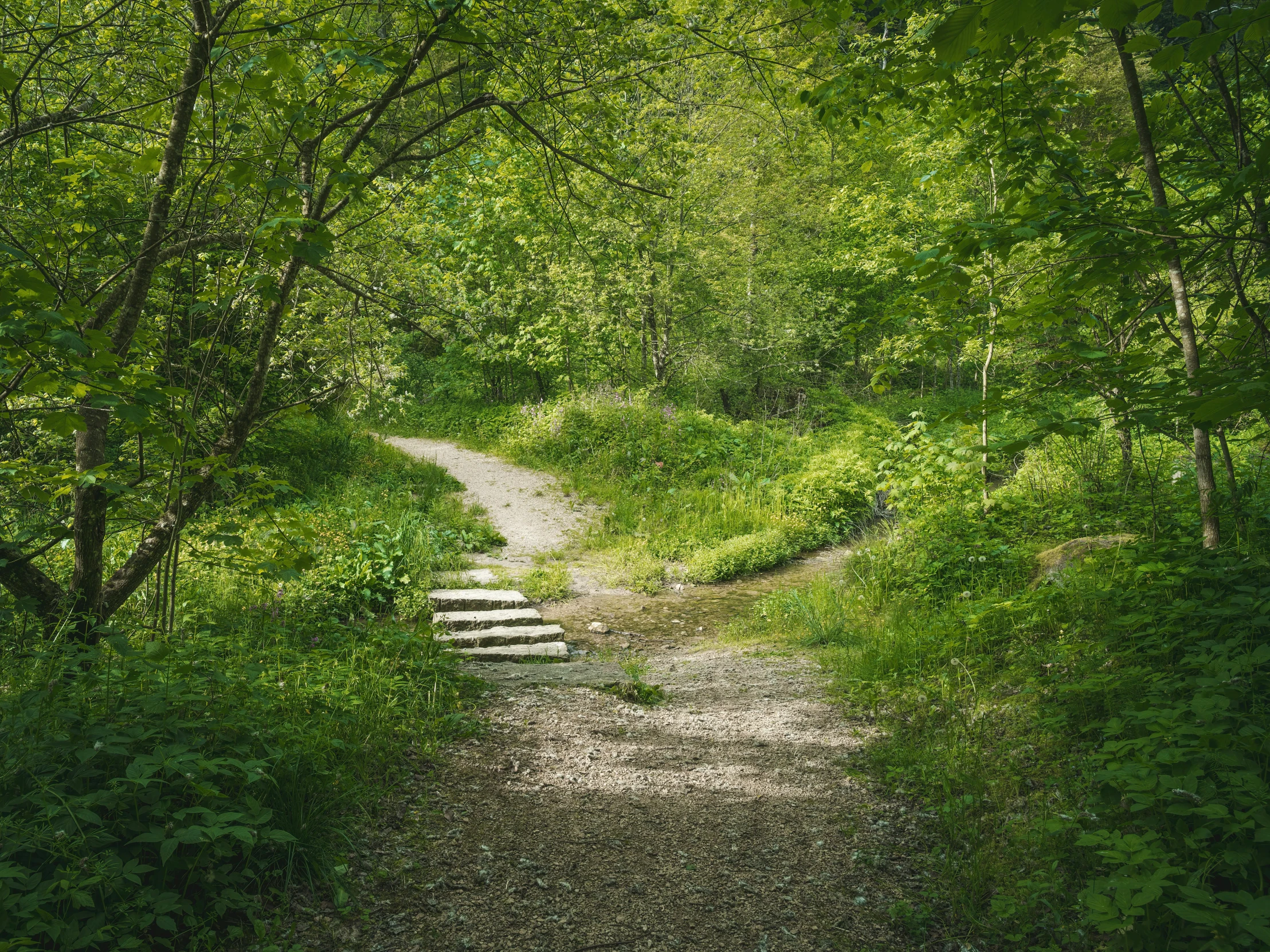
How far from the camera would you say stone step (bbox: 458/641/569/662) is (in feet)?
19.9

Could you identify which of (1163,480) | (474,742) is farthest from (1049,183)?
(474,742)

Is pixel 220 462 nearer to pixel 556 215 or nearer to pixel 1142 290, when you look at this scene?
pixel 556 215

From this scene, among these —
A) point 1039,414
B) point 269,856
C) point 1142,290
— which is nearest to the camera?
point 269,856

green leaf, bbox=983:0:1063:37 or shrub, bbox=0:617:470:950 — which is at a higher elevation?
green leaf, bbox=983:0:1063:37

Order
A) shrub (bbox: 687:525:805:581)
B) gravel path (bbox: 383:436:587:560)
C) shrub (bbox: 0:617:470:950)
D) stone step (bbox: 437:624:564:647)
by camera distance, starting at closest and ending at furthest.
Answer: shrub (bbox: 0:617:470:950) < stone step (bbox: 437:624:564:647) < shrub (bbox: 687:525:805:581) < gravel path (bbox: 383:436:587:560)

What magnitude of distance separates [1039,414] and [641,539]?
718 cm

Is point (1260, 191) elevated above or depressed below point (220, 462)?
above

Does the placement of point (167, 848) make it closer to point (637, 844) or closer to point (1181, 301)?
point (637, 844)

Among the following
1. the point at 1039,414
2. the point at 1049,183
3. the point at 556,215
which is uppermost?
the point at 556,215

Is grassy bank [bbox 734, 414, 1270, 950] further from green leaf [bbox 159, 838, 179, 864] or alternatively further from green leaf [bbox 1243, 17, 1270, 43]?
green leaf [bbox 159, 838, 179, 864]

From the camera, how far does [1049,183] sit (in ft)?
12.9

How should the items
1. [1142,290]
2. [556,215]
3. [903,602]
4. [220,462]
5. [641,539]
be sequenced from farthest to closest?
[641,539] → [556,215] → [903,602] → [1142,290] → [220,462]

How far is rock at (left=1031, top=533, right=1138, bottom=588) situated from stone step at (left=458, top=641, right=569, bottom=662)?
385 cm

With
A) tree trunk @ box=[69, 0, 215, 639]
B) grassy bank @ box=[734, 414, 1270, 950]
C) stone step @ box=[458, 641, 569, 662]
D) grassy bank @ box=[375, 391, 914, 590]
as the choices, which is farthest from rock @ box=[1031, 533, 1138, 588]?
tree trunk @ box=[69, 0, 215, 639]
